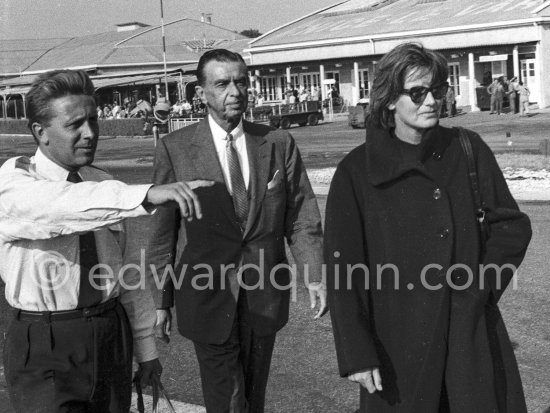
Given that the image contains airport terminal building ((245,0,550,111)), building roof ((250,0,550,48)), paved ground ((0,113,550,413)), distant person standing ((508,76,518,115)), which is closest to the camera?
paved ground ((0,113,550,413))

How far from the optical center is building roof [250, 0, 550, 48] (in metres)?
48.2

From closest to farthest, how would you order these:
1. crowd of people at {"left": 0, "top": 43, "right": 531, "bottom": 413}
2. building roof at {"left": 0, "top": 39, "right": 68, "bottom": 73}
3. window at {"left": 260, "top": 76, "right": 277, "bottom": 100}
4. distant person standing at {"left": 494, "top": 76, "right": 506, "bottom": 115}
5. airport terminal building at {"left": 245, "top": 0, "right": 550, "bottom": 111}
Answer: crowd of people at {"left": 0, "top": 43, "right": 531, "bottom": 413} < distant person standing at {"left": 494, "top": 76, "right": 506, "bottom": 115} < airport terminal building at {"left": 245, "top": 0, "right": 550, "bottom": 111} < window at {"left": 260, "top": 76, "right": 277, "bottom": 100} < building roof at {"left": 0, "top": 39, "right": 68, "bottom": 73}

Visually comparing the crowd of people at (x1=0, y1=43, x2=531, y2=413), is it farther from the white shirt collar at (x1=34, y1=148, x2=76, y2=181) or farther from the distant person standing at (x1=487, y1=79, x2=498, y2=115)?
the distant person standing at (x1=487, y1=79, x2=498, y2=115)

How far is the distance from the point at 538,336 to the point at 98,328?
4535 mm

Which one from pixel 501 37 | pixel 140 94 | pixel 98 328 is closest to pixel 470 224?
pixel 98 328

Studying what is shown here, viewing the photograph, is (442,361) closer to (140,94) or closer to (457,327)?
(457,327)

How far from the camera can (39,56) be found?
319 ft

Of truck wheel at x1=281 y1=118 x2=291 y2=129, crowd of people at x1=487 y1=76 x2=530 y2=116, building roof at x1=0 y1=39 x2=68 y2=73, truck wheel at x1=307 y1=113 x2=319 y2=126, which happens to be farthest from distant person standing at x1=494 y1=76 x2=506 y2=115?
building roof at x1=0 y1=39 x2=68 y2=73

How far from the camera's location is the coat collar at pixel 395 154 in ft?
11.5

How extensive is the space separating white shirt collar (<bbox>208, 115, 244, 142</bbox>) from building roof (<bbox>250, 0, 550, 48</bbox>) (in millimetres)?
43405

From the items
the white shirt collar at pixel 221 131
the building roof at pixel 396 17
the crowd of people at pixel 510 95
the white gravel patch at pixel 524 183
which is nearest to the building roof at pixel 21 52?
A: the building roof at pixel 396 17

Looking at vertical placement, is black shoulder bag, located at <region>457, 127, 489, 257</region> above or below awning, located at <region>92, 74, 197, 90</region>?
below

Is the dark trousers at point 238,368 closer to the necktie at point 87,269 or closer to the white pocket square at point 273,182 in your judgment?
the white pocket square at point 273,182

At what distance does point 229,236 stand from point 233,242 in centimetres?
3
